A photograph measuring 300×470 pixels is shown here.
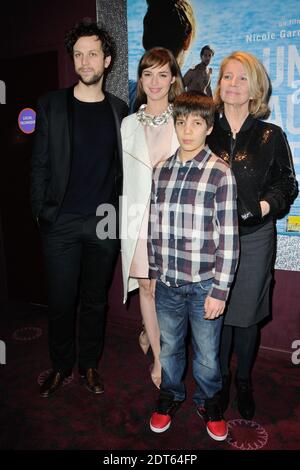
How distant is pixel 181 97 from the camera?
5.89 ft

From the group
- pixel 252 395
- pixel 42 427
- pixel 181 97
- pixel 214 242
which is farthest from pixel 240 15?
pixel 42 427

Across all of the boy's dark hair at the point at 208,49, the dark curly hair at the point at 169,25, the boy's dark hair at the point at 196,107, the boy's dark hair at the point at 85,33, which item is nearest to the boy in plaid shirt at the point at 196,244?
the boy's dark hair at the point at 196,107

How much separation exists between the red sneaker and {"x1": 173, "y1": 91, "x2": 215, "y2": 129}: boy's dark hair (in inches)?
55.5

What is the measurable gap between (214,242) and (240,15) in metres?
1.62

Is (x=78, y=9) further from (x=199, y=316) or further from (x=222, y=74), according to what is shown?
(x=199, y=316)

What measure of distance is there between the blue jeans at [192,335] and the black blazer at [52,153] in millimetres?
773

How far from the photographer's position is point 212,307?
174 centimetres

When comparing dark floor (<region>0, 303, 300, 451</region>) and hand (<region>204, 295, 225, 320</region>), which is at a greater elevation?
hand (<region>204, 295, 225, 320</region>)

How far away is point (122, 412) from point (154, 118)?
5.51ft

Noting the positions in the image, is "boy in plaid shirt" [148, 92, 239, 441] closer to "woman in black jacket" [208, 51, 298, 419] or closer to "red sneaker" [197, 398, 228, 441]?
"red sneaker" [197, 398, 228, 441]

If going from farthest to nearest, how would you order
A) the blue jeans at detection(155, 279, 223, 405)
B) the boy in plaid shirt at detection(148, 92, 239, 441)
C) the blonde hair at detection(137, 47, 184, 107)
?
the blonde hair at detection(137, 47, 184, 107) < the blue jeans at detection(155, 279, 223, 405) < the boy in plaid shirt at detection(148, 92, 239, 441)

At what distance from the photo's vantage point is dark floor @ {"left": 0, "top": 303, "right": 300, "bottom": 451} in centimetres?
192

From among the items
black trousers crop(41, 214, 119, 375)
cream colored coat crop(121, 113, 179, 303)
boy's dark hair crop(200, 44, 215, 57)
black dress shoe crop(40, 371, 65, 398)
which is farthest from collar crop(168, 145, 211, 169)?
black dress shoe crop(40, 371, 65, 398)

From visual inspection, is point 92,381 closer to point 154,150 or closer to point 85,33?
point 154,150
